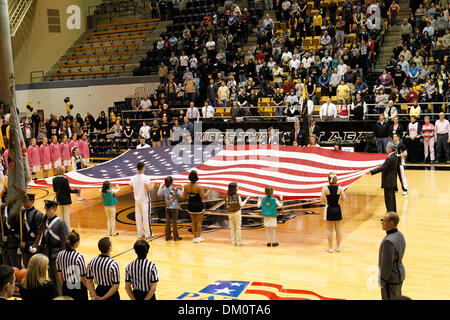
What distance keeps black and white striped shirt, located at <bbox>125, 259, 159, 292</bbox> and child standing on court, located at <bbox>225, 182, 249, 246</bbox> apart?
4.36m

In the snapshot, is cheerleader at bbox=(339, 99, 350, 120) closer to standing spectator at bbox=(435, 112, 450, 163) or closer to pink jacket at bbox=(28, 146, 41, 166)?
standing spectator at bbox=(435, 112, 450, 163)

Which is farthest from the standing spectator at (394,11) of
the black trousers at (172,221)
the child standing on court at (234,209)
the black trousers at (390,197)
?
the black trousers at (172,221)

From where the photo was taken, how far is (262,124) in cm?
1978

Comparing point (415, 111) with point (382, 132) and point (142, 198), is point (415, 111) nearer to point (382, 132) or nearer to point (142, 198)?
point (382, 132)

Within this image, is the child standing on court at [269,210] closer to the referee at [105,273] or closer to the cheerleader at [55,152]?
the referee at [105,273]

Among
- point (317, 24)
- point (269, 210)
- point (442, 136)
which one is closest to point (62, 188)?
point (269, 210)

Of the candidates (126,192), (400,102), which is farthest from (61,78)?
(400,102)

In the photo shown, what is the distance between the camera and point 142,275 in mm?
5750

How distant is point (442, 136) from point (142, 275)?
14.3 metres

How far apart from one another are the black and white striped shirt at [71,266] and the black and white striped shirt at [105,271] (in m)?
0.28

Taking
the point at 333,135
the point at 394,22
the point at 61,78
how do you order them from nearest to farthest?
the point at 333,135, the point at 394,22, the point at 61,78
